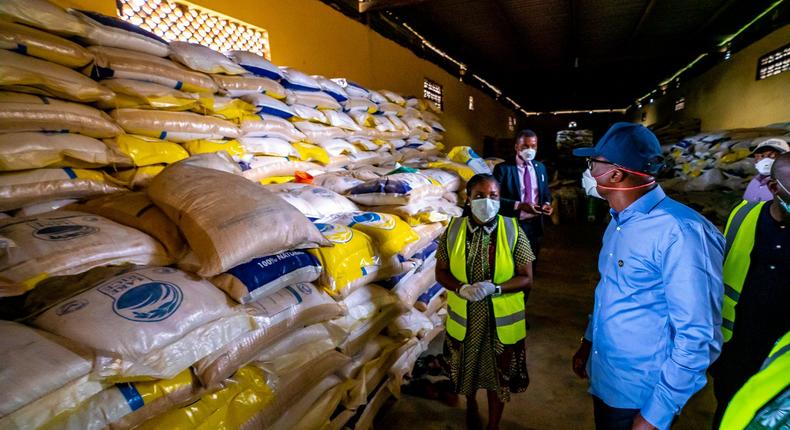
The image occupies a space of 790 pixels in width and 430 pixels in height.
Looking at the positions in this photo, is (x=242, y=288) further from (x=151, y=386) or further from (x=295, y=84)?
(x=295, y=84)

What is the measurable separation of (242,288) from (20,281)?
2.13ft

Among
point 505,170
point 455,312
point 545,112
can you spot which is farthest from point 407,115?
point 545,112

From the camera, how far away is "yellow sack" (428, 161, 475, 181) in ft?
12.9

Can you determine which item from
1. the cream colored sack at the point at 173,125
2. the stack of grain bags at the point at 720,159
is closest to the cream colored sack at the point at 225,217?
the cream colored sack at the point at 173,125

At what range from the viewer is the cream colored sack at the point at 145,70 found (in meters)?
1.83

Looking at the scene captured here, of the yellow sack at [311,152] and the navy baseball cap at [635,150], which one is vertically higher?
the yellow sack at [311,152]

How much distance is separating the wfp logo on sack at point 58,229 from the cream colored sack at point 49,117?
1.81ft

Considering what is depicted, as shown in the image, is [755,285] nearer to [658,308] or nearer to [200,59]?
[658,308]

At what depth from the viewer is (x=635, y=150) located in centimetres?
115

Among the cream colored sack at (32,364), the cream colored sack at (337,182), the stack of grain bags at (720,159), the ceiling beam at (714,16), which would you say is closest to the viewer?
the cream colored sack at (32,364)

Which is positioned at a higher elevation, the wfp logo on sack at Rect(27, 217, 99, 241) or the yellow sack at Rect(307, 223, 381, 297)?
the wfp logo on sack at Rect(27, 217, 99, 241)

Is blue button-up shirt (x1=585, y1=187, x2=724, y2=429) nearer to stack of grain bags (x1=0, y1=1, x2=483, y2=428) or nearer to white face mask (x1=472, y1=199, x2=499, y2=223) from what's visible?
white face mask (x1=472, y1=199, x2=499, y2=223)

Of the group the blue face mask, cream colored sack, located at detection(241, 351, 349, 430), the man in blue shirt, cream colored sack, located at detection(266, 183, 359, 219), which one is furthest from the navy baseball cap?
cream colored sack, located at detection(266, 183, 359, 219)

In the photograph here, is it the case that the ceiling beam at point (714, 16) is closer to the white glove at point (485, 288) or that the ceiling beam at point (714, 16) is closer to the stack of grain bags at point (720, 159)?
the stack of grain bags at point (720, 159)
